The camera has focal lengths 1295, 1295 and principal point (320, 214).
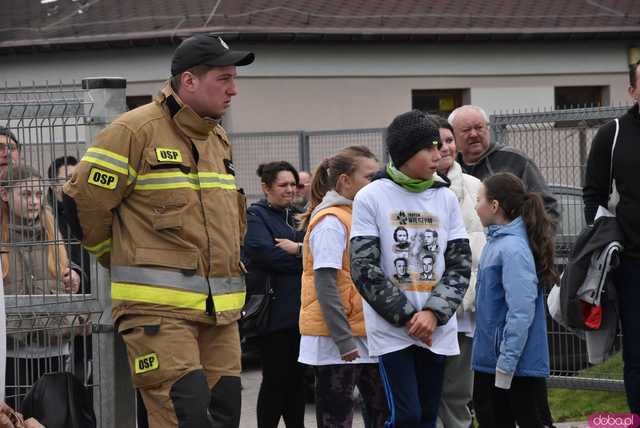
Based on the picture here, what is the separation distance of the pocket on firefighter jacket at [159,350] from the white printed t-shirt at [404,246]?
100cm

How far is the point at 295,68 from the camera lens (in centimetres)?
2147

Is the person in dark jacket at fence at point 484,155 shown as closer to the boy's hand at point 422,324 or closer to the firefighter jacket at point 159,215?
the boy's hand at point 422,324

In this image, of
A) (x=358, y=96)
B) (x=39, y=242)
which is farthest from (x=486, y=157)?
(x=358, y=96)

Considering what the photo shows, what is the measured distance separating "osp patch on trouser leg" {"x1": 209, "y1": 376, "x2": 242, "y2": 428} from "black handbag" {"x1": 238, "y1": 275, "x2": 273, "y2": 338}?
7.37 feet

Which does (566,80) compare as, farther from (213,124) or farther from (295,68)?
(213,124)

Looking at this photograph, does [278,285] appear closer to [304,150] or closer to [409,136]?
[409,136]

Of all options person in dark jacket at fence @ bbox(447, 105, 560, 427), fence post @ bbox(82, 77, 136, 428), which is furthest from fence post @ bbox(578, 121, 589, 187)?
fence post @ bbox(82, 77, 136, 428)

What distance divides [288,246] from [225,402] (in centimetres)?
264

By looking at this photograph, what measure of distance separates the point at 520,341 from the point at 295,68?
14996 mm

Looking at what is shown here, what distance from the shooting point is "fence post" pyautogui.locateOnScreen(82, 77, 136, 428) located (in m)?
6.65

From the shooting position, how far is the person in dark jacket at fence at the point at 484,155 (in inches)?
316

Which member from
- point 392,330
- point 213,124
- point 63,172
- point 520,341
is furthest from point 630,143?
point 63,172

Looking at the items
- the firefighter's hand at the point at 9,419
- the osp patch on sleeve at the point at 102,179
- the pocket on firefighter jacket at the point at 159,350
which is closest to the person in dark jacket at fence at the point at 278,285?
the pocket on firefighter jacket at the point at 159,350

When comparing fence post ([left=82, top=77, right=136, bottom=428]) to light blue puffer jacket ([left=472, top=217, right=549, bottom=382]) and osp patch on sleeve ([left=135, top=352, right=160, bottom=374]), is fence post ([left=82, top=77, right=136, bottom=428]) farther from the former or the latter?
light blue puffer jacket ([left=472, top=217, right=549, bottom=382])
